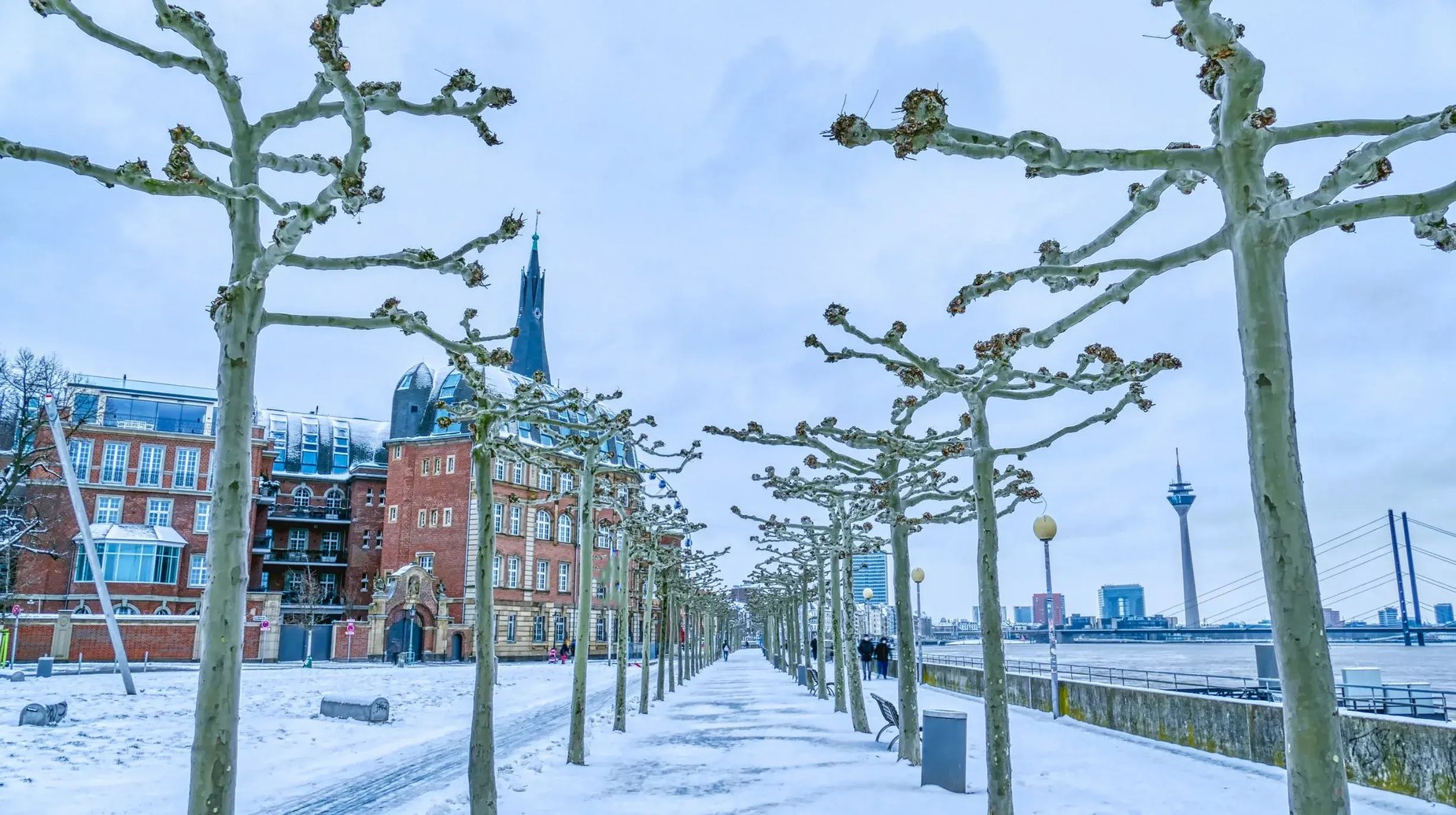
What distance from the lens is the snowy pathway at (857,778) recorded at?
11516 millimetres

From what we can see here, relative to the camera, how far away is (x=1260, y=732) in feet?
47.1

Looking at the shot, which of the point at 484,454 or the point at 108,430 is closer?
the point at 484,454

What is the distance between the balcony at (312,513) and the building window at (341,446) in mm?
3874

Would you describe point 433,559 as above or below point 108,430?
below

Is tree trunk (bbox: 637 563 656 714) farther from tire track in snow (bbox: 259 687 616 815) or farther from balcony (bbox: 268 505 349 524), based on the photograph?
balcony (bbox: 268 505 349 524)

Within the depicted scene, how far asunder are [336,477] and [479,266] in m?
78.4

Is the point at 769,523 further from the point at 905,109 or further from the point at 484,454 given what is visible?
the point at 905,109

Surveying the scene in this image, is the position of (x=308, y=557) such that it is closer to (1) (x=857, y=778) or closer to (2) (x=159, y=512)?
(2) (x=159, y=512)

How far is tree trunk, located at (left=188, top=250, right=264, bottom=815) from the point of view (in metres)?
6.00

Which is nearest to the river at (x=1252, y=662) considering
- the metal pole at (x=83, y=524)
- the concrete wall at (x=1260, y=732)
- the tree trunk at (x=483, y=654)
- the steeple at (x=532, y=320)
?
the concrete wall at (x=1260, y=732)

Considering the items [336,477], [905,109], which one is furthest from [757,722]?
[336,477]

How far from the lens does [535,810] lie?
38.9ft

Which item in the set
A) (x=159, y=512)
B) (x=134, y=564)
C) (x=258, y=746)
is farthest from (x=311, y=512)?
(x=258, y=746)

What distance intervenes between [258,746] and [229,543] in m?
14.6
